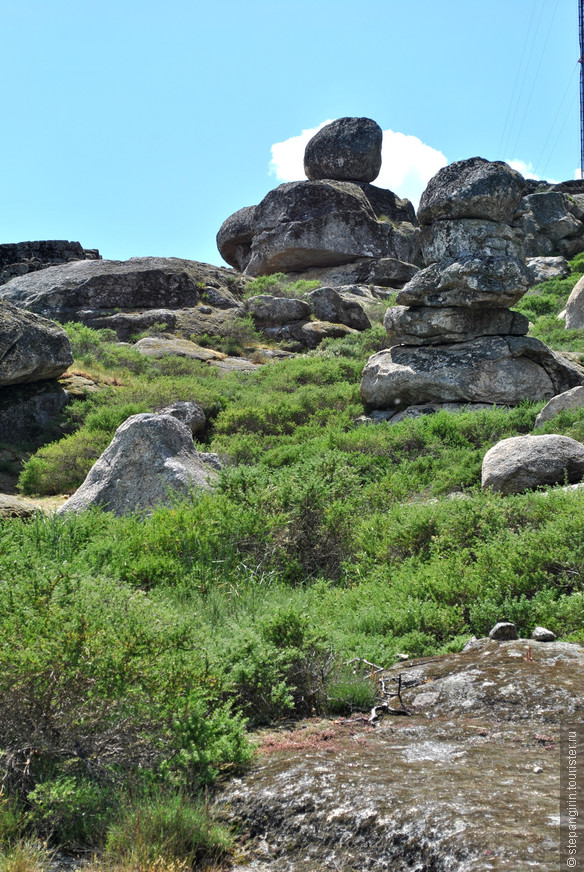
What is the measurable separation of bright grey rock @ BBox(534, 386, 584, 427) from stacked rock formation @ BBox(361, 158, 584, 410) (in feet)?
6.85

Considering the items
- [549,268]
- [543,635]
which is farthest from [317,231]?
[543,635]

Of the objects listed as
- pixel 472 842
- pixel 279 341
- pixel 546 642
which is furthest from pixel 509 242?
pixel 472 842

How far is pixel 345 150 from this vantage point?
1537 inches

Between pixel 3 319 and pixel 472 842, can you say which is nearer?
pixel 472 842

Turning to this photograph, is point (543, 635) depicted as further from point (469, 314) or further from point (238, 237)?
point (238, 237)

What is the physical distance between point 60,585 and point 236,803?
1.69m

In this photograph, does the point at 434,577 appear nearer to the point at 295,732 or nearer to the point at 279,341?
the point at 295,732

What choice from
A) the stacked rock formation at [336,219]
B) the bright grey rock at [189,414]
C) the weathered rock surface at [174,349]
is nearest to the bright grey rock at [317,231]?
the stacked rock formation at [336,219]

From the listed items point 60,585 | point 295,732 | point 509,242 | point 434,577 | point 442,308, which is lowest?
point 295,732

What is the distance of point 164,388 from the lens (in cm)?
1689

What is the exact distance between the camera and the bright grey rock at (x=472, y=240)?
15.7m

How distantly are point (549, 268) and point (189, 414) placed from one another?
2530cm

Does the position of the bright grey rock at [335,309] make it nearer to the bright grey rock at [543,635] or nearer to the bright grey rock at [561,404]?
Answer: the bright grey rock at [561,404]

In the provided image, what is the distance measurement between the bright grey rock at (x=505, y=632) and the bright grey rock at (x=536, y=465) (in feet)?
13.6
